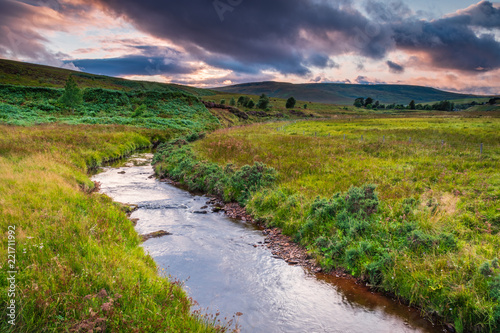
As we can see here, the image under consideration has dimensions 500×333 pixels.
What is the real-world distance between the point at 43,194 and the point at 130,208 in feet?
14.6

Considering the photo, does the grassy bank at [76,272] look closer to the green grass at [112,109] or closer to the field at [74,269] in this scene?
the field at [74,269]

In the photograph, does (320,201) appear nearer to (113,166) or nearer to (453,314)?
(453,314)

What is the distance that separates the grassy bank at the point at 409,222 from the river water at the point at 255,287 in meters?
0.76

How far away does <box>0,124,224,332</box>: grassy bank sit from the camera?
4.33 m

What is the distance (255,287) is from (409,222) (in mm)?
5736

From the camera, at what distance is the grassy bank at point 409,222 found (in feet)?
21.0

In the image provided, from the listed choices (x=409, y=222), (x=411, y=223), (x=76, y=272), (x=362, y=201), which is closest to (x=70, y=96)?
(x=76, y=272)

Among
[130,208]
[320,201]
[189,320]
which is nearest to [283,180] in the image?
[320,201]

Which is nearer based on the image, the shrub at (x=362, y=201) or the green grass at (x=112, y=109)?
the shrub at (x=362, y=201)

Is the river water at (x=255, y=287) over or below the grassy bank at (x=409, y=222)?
below

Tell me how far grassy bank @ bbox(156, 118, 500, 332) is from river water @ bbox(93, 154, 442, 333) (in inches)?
29.7

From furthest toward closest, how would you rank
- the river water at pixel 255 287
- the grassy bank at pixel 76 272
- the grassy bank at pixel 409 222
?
1. the grassy bank at pixel 409 222
2. the river water at pixel 255 287
3. the grassy bank at pixel 76 272

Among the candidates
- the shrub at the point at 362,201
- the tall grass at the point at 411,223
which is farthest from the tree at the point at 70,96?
the shrub at the point at 362,201

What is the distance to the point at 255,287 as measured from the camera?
7.52 metres
